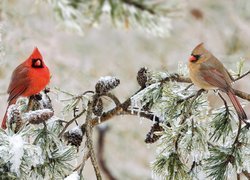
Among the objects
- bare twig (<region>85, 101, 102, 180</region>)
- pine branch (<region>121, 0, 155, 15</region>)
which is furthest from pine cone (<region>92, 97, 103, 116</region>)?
pine branch (<region>121, 0, 155, 15</region>)

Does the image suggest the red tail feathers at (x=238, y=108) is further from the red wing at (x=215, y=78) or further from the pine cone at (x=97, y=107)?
the pine cone at (x=97, y=107)

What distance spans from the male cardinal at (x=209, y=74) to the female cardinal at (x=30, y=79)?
1.17ft

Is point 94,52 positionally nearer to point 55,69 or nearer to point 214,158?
point 55,69

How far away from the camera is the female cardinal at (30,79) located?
1323mm

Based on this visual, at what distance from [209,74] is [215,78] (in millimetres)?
18

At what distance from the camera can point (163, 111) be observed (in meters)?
1.24

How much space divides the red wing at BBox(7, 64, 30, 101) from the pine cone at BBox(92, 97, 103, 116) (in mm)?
→ 181

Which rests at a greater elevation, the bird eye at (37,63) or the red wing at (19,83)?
the bird eye at (37,63)

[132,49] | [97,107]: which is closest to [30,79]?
[97,107]

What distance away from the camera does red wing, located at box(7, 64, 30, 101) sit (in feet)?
4.41

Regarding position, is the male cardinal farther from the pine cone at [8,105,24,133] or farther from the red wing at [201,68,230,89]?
the pine cone at [8,105,24,133]

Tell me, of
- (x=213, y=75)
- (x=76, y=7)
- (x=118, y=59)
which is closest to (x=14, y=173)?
(x=213, y=75)

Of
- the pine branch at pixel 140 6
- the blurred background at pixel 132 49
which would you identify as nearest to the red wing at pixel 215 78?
the pine branch at pixel 140 6

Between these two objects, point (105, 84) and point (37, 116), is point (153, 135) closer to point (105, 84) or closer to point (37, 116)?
point (105, 84)
